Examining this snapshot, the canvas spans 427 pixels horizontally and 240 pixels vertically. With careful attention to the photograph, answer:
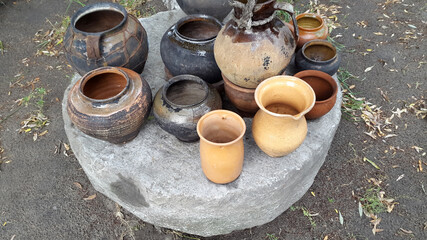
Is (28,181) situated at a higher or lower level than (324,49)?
lower

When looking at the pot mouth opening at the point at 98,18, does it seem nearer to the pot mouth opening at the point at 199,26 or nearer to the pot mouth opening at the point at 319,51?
the pot mouth opening at the point at 199,26

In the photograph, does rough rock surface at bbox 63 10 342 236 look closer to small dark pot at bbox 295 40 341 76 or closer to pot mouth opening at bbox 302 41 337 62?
small dark pot at bbox 295 40 341 76

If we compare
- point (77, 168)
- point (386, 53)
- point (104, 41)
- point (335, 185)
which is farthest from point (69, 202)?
point (386, 53)

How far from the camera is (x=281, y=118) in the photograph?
2111 mm

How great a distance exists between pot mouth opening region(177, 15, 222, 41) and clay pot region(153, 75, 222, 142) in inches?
20.3

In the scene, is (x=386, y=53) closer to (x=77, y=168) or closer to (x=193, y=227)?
(x=193, y=227)

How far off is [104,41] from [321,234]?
2511 mm

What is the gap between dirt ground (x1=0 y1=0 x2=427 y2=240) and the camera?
305 cm

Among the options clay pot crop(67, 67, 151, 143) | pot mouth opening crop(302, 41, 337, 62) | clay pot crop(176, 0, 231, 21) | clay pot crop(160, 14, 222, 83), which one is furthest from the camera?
clay pot crop(176, 0, 231, 21)

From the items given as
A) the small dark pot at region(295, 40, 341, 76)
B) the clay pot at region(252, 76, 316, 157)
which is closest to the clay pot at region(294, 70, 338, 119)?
the small dark pot at region(295, 40, 341, 76)

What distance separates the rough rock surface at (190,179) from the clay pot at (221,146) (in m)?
0.15

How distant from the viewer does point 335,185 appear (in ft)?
10.8

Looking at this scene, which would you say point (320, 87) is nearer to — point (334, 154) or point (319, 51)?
point (319, 51)

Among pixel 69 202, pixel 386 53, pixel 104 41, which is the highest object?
pixel 104 41
